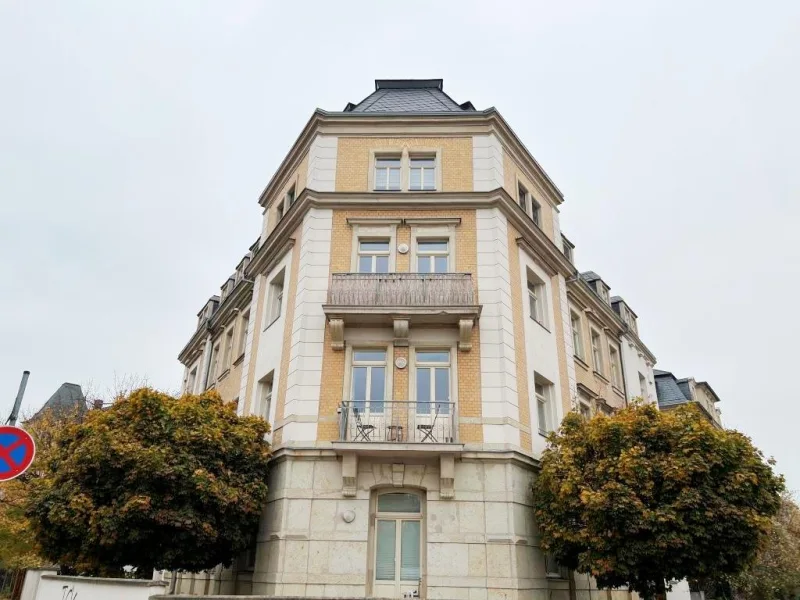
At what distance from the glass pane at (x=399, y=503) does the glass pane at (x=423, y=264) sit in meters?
5.61

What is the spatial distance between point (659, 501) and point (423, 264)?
25.5 feet

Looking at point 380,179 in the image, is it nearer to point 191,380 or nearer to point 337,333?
point 337,333

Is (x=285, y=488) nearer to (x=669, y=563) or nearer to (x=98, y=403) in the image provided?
(x=669, y=563)

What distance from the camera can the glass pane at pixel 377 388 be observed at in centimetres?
1419

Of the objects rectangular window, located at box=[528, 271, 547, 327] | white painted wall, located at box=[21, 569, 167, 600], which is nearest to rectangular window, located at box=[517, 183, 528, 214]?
rectangular window, located at box=[528, 271, 547, 327]

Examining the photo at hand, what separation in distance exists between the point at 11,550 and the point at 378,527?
615 inches

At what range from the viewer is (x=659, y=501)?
1198 centimetres

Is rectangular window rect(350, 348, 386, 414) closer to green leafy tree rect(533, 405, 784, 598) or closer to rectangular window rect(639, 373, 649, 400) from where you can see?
green leafy tree rect(533, 405, 784, 598)

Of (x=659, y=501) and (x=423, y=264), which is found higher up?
(x=423, y=264)

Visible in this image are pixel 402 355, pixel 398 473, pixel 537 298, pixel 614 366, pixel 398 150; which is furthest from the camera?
pixel 614 366

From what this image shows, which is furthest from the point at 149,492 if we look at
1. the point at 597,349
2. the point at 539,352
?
the point at 597,349

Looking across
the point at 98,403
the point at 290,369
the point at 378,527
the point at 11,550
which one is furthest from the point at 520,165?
the point at 98,403

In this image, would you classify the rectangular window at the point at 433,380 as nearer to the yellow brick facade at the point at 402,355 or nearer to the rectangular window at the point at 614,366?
the yellow brick facade at the point at 402,355

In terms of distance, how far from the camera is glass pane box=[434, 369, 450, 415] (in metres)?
14.1
